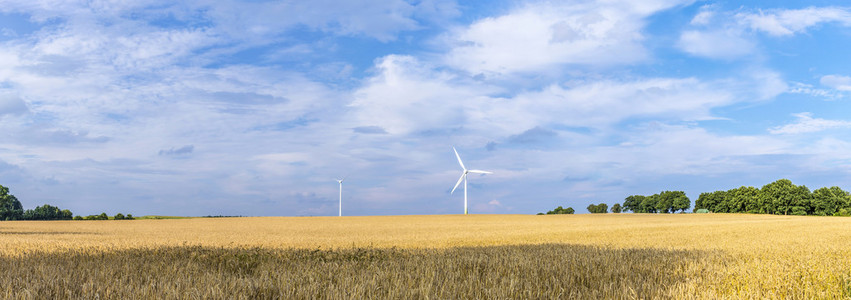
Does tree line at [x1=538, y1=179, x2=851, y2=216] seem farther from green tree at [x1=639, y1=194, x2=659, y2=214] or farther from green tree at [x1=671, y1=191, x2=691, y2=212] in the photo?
green tree at [x1=639, y1=194, x2=659, y2=214]

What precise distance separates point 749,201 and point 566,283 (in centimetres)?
13543

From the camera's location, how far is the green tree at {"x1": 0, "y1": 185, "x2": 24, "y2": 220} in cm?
9050

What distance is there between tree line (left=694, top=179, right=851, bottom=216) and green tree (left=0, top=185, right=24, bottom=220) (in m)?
145

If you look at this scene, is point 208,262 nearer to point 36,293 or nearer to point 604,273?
point 36,293

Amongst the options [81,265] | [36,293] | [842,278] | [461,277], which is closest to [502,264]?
[461,277]

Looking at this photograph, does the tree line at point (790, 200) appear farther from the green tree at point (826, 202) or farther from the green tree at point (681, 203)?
the green tree at point (681, 203)

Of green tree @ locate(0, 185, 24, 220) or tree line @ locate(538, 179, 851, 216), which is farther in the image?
tree line @ locate(538, 179, 851, 216)

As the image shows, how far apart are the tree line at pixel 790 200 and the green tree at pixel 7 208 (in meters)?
145

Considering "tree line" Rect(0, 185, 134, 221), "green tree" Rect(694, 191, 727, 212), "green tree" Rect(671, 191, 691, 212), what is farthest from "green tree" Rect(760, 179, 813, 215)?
"tree line" Rect(0, 185, 134, 221)

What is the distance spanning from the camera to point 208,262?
36.5ft

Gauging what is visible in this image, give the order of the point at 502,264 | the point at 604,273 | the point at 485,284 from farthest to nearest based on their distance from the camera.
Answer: the point at 502,264
the point at 604,273
the point at 485,284

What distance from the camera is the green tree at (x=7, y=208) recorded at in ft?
297

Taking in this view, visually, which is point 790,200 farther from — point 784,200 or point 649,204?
point 649,204

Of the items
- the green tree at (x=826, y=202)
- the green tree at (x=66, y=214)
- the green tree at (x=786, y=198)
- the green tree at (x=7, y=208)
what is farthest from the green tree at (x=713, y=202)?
the green tree at (x=7, y=208)
